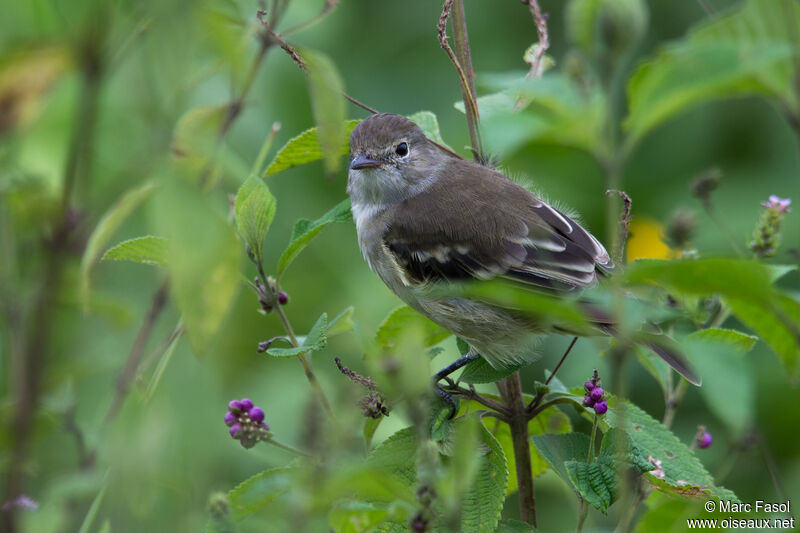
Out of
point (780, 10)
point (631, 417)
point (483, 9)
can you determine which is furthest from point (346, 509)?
point (483, 9)

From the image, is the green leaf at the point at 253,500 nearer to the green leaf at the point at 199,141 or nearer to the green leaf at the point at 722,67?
the green leaf at the point at 199,141

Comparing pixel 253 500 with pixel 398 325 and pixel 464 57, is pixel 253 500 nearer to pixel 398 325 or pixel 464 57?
pixel 398 325

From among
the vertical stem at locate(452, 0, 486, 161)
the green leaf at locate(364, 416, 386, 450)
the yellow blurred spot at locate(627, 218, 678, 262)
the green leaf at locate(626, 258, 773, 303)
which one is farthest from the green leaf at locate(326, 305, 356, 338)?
the yellow blurred spot at locate(627, 218, 678, 262)

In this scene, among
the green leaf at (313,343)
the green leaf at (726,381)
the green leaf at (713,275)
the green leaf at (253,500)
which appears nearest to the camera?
the green leaf at (726,381)

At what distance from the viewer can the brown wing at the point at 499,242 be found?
2.72 metres

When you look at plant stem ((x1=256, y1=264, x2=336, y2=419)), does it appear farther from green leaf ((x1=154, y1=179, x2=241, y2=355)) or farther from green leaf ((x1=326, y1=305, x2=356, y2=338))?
green leaf ((x1=154, y1=179, x2=241, y2=355))

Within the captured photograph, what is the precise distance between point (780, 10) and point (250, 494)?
99 cm

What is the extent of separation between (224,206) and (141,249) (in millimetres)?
1998

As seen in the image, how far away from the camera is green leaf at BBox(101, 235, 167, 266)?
1.57 m

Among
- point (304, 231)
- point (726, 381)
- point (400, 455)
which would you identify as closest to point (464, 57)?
point (304, 231)

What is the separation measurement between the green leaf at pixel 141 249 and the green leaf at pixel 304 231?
0.73 feet

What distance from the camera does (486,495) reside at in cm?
158

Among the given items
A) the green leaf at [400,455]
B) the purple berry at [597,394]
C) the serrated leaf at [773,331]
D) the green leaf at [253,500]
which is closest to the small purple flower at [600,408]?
the purple berry at [597,394]

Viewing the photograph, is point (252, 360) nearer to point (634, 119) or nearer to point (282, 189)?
point (282, 189)
